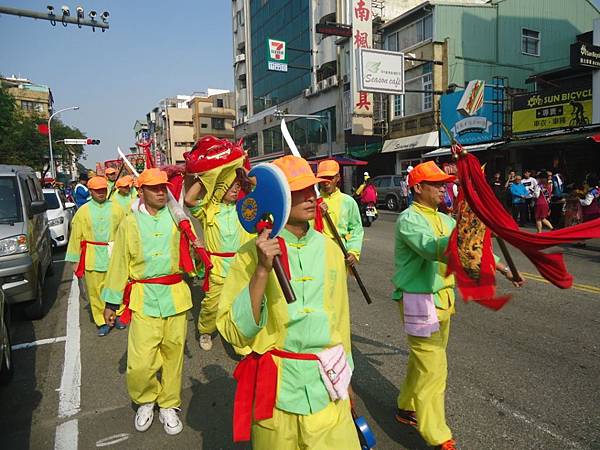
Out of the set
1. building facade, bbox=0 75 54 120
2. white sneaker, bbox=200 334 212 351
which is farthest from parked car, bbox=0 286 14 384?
building facade, bbox=0 75 54 120

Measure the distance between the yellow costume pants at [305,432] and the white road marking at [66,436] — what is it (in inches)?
78.1

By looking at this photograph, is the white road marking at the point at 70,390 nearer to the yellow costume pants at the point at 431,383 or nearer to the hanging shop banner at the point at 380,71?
the yellow costume pants at the point at 431,383

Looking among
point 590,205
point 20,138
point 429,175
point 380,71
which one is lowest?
point 590,205

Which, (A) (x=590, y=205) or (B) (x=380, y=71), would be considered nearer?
(A) (x=590, y=205)

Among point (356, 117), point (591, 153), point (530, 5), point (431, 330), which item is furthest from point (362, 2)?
point (431, 330)

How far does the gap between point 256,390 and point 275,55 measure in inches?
1323

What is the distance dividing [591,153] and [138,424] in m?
18.2

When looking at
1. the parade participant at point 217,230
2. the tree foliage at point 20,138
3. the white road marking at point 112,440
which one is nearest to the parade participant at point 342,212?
the parade participant at point 217,230

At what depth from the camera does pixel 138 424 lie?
3.42 m

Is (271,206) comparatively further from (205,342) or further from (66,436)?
(205,342)

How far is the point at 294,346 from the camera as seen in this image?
2.02 m

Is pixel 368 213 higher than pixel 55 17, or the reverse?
pixel 55 17

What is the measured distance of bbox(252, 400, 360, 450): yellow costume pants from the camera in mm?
1967

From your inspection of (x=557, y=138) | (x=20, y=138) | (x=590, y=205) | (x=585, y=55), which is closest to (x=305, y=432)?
(x=590, y=205)
